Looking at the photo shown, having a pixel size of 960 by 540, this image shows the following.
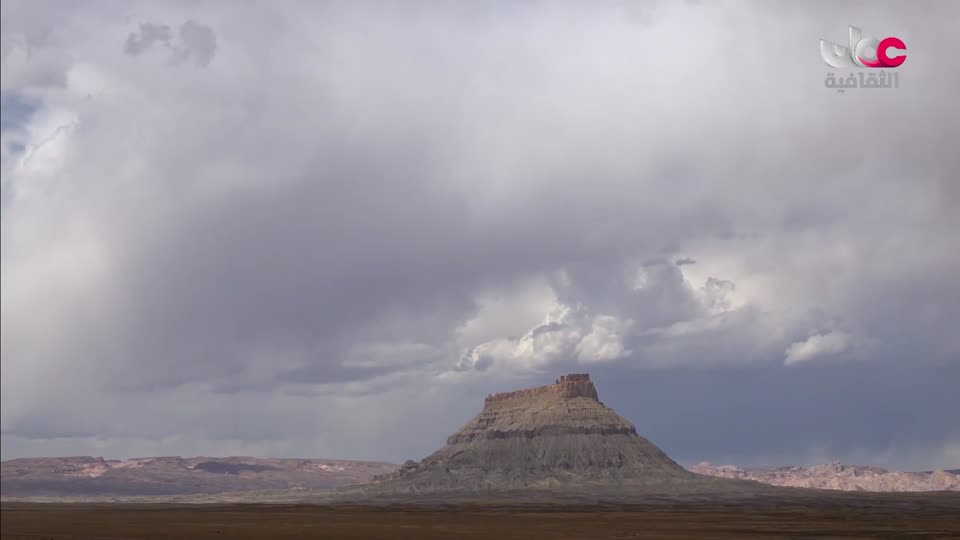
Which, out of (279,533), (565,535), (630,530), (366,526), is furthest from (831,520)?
(279,533)

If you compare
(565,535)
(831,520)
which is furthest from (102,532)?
(831,520)

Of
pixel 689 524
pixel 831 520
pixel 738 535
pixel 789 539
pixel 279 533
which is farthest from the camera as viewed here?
pixel 831 520

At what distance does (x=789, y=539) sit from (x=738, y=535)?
7.54 metres

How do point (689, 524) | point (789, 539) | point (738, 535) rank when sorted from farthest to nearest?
point (689, 524), point (738, 535), point (789, 539)

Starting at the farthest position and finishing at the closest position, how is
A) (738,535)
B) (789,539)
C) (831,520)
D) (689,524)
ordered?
(831,520), (689,524), (738,535), (789,539)

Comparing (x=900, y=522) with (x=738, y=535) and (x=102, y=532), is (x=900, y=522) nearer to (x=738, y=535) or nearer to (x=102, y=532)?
(x=738, y=535)

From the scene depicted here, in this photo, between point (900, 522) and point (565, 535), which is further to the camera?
point (900, 522)

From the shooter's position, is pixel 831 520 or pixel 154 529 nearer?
pixel 154 529

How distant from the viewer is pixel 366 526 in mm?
120875

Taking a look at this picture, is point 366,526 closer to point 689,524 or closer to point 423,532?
point 423,532

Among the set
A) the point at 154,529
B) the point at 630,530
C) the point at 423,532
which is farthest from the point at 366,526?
the point at 630,530

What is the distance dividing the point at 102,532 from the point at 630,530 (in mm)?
56869

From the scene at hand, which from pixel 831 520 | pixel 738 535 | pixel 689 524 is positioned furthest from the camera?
pixel 831 520

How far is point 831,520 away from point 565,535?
164ft
